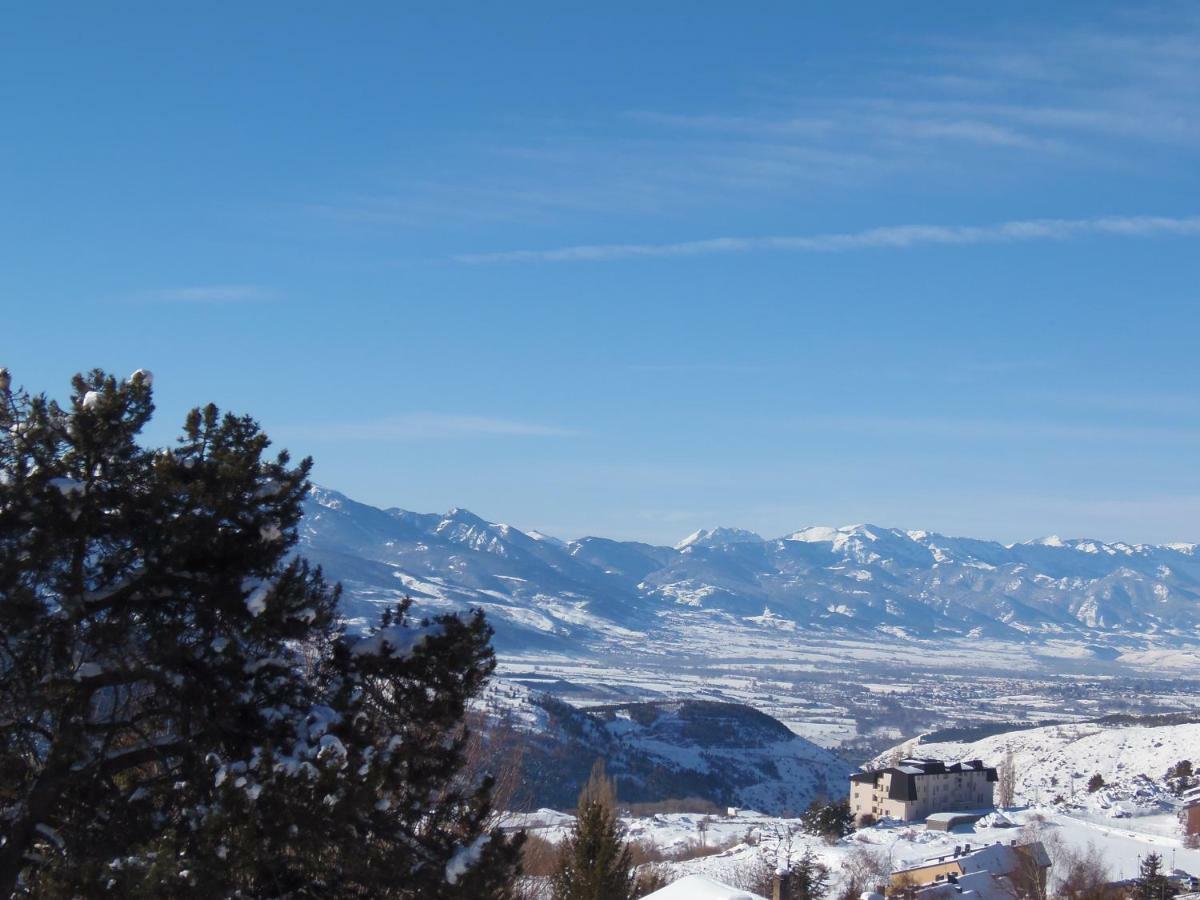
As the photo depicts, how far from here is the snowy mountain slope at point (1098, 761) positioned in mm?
84688

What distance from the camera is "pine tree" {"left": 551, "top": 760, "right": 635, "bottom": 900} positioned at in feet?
67.5

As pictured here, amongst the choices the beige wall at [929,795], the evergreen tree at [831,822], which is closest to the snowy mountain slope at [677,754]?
the beige wall at [929,795]

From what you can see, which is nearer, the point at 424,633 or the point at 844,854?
the point at 424,633

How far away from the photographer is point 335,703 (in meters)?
10.3

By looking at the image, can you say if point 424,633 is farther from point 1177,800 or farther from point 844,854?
point 1177,800

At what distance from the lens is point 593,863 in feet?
68.1

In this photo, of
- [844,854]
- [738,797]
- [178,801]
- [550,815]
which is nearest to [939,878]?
[844,854]

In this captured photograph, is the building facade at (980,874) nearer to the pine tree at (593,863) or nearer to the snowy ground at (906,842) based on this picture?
the snowy ground at (906,842)

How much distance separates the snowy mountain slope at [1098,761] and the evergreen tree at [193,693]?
74896 mm

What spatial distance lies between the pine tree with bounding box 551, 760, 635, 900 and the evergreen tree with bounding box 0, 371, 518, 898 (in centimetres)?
1047

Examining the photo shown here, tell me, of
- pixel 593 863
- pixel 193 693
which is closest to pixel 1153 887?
pixel 593 863

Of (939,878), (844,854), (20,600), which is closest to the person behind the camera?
(20,600)

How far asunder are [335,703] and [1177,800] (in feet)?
288

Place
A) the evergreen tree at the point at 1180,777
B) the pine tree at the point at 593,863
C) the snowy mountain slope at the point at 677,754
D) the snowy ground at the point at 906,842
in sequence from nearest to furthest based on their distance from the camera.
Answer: the pine tree at the point at 593,863 < the snowy ground at the point at 906,842 < the evergreen tree at the point at 1180,777 < the snowy mountain slope at the point at 677,754
